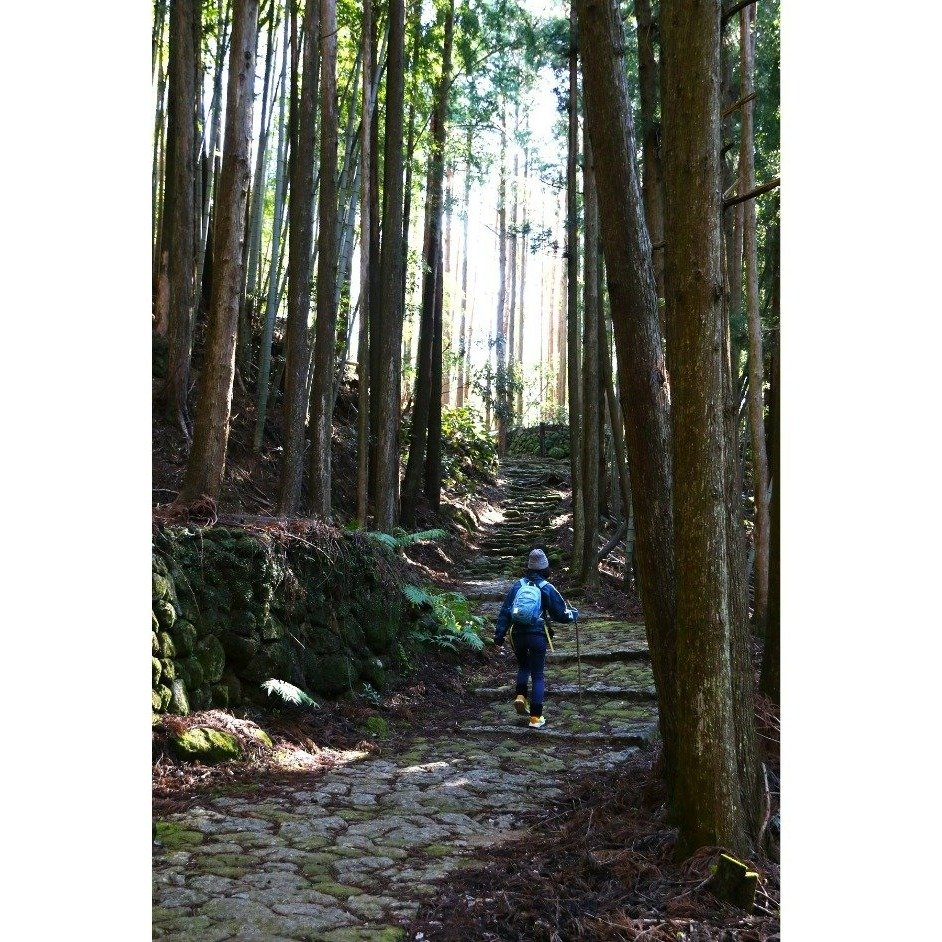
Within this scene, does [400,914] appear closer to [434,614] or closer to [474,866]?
[474,866]

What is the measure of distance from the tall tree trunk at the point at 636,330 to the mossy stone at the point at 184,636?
342 cm

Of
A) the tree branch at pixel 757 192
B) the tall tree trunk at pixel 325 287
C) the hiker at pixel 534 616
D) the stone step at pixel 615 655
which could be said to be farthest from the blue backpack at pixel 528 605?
the tree branch at pixel 757 192

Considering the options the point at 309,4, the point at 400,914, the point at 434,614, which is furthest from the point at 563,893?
the point at 309,4

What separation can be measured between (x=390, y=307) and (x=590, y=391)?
11.2 ft

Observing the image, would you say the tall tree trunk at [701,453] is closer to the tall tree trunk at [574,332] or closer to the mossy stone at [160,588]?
the mossy stone at [160,588]

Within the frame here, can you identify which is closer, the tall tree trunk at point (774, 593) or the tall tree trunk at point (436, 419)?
the tall tree trunk at point (774, 593)

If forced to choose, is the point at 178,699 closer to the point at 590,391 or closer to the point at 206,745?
the point at 206,745

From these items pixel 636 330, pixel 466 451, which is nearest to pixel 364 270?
pixel 636 330

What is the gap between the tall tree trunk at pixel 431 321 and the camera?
645 inches

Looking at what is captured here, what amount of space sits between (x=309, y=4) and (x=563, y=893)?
9.97 meters

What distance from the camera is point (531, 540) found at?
18484 millimetres

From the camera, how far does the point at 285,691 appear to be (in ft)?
23.0
